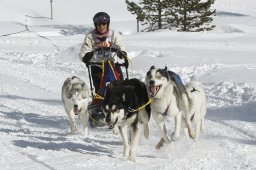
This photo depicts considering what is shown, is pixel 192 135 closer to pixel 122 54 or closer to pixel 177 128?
pixel 177 128

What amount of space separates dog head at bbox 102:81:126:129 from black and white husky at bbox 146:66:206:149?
0.43 m

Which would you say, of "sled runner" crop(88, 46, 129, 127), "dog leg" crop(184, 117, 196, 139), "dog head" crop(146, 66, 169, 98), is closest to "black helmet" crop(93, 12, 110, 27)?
"sled runner" crop(88, 46, 129, 127)

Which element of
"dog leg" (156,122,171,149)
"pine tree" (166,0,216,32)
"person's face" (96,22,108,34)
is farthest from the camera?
"pine tree" (166,0,216,32)

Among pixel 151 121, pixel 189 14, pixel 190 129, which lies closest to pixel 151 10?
pixel 189 14

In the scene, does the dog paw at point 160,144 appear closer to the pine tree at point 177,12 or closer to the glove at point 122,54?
the glove at point 122,54

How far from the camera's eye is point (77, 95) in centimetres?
675

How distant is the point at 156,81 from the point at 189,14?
2599 centimetres

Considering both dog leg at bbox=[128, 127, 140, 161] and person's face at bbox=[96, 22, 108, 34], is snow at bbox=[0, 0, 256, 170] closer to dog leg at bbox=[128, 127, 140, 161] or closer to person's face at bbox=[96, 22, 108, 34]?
dog leg at bbox=[128, 127, 140, 161]

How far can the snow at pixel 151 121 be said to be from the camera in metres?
5.46

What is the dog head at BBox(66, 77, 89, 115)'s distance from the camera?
673 centimetres

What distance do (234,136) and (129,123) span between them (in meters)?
1.86

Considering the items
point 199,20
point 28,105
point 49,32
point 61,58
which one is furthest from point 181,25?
point 28,105

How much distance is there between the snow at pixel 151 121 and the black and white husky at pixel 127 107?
257 mm

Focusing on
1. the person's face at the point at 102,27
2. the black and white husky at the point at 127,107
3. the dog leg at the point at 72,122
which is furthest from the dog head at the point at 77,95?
the black and white husky at the point at 127,107
